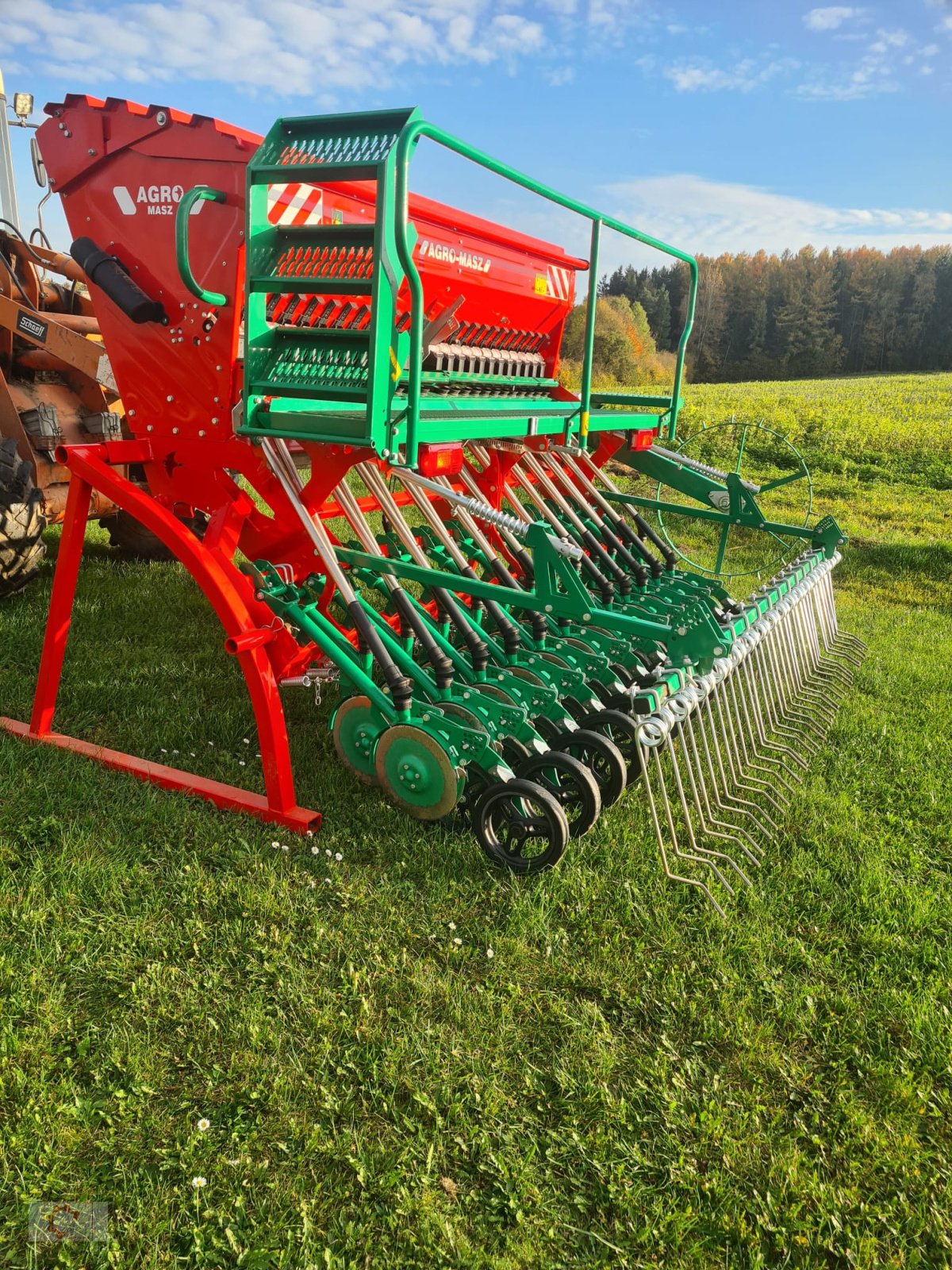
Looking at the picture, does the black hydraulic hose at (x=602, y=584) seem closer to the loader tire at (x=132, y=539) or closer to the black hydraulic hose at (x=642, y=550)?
the black hydraulic hose at (x=642, y=550)

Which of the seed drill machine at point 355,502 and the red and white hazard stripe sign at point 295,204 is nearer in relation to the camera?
the seed drill machine at point 355,502

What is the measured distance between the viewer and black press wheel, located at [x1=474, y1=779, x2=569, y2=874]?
3471 mm

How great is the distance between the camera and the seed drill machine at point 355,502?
11.3ft

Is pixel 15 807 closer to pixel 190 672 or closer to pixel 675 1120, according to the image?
pixel 190 672

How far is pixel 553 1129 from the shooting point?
8.27 ft

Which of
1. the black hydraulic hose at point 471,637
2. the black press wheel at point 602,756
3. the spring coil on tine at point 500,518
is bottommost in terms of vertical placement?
the black press wheel at point 602,756

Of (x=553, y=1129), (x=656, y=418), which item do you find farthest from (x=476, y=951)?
(x=656, y=418)

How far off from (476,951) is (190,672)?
310 cm

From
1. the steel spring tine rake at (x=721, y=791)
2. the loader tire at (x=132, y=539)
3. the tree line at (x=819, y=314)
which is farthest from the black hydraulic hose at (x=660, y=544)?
the tree line at (x=819, y=314)

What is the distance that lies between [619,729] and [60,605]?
2.82 metres

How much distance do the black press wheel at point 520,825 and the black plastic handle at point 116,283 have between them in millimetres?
2625

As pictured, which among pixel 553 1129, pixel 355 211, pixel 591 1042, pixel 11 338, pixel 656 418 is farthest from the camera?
pixel 11 338

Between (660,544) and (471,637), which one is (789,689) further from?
(471,637)

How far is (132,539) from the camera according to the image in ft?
25.1
